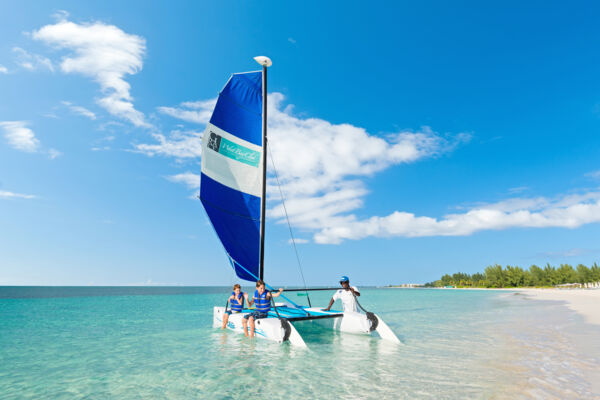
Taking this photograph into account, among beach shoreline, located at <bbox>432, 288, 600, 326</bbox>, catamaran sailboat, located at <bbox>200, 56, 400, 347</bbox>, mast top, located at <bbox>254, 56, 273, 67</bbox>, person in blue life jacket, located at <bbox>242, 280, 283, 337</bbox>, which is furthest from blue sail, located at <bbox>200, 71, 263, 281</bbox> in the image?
beach shoreline, located at <bbox>432, 288, 600, 326</bbox>

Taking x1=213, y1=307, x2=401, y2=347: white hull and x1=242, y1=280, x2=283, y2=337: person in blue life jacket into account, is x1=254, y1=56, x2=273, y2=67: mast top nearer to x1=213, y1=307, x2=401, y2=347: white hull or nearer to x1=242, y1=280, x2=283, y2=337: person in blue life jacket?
x1=242, y1=280, x2=283, y2=337: person in blue life jacket

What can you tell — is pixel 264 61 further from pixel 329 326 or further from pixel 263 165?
pixel 329 326

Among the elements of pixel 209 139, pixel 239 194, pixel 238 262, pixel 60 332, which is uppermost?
pixel 209 139

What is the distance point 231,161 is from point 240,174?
0.51 meters

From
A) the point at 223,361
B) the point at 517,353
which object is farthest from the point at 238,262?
the point at 517,353

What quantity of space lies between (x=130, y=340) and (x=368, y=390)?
8536 mm

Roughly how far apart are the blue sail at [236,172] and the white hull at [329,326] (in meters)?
2.01

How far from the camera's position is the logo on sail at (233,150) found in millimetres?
10641

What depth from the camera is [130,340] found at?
10.5 m

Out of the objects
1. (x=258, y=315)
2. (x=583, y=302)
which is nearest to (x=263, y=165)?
(x=258, y=315)

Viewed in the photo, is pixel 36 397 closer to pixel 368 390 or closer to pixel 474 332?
pixel 368 390

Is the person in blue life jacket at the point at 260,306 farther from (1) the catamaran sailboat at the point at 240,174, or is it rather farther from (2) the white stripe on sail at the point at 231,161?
(2) the white stripe on sail at the point at 231,161

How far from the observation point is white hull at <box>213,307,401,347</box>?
7961mm

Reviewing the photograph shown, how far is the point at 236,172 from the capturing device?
10789 millimetres
